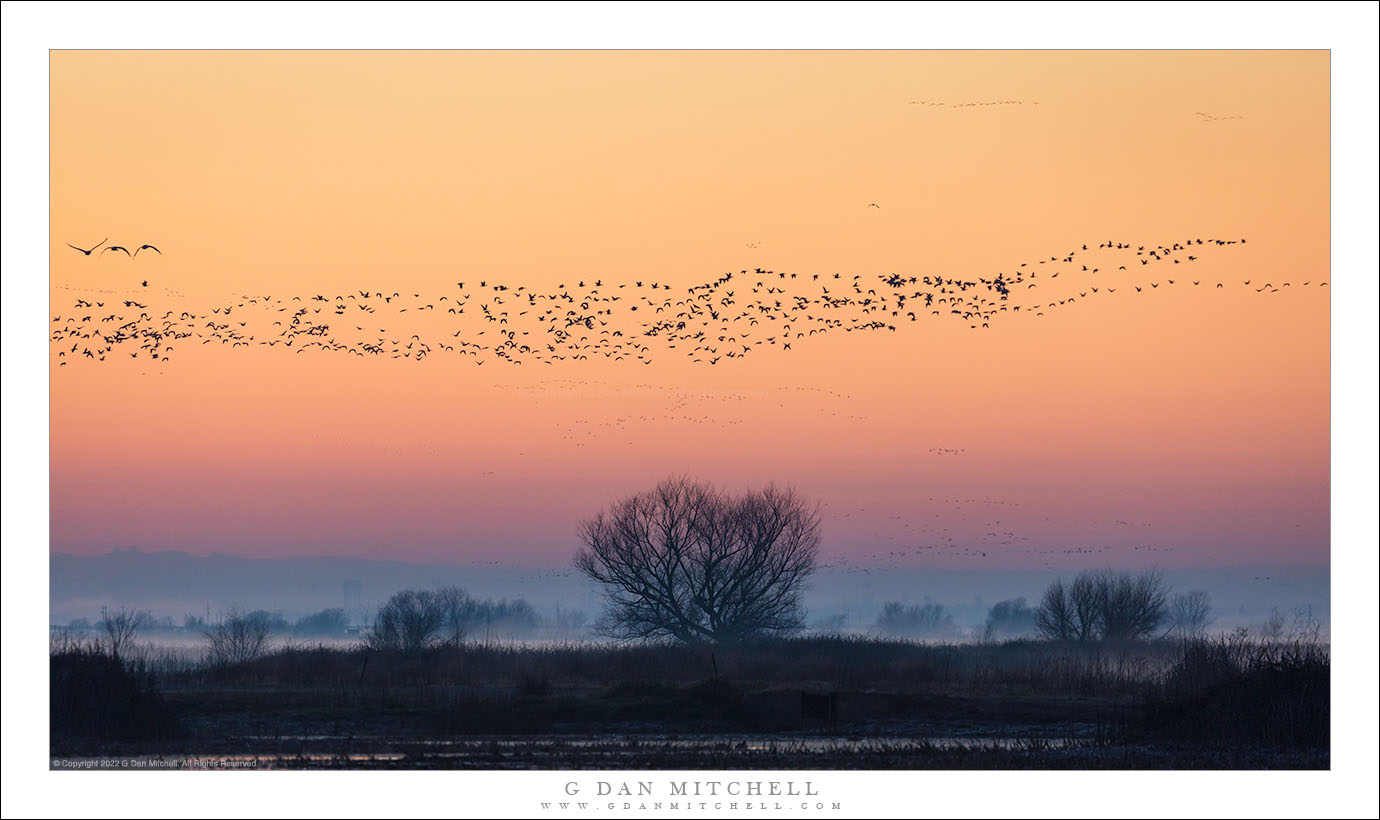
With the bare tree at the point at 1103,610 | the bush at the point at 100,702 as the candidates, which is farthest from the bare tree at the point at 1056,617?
the bush at the point at 100,702

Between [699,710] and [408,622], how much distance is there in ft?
25.7

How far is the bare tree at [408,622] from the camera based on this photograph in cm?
2583

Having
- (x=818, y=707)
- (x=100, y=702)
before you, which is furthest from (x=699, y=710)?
(x=100, y=702)

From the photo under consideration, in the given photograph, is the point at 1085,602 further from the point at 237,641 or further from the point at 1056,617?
the point at 237,641

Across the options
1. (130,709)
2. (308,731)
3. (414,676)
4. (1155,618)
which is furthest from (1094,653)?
(130,709)

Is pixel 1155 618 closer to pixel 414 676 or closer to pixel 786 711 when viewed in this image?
pixel 786 711

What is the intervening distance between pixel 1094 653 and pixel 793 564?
10.4 m

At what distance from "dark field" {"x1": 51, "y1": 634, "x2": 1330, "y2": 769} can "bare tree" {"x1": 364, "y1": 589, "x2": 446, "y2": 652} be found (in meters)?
0.92

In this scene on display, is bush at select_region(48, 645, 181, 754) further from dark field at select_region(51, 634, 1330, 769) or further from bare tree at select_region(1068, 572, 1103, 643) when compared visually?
bare tree at select_region(1068, 572, 1103, 643)

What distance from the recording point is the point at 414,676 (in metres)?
23.6

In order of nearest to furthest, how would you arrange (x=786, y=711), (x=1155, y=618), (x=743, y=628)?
(x=786, y=711) → (x=1155, y=618) → (x=743, y=628)

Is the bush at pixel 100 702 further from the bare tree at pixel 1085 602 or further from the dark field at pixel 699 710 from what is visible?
the bare tree at pixel 1085 602

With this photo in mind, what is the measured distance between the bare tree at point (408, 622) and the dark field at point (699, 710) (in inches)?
36.3

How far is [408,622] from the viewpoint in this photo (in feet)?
91.4
